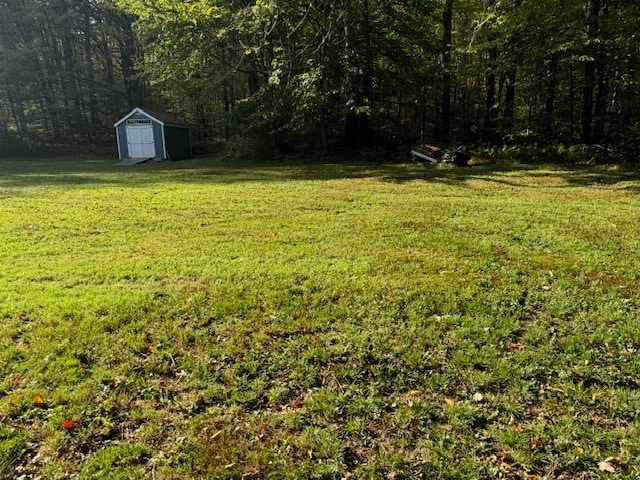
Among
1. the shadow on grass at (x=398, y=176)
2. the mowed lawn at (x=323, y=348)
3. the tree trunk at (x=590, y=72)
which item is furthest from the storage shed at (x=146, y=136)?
the tree trunk at (x=590, y=72)

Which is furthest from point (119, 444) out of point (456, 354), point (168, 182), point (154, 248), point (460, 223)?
point (168, 182)

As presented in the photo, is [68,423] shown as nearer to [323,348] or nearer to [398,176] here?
[323,348]

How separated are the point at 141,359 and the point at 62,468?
104 centimetres

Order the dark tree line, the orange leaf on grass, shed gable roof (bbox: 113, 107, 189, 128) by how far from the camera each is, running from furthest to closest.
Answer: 1. the dark tree line
2. shed gable roof (bbox: 113, 107, 189, 128)
3. the orange leaf on grass

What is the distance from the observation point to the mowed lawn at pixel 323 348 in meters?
2.44

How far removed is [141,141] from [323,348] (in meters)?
21.9

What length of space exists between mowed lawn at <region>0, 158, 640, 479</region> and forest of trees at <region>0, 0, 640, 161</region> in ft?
18.2

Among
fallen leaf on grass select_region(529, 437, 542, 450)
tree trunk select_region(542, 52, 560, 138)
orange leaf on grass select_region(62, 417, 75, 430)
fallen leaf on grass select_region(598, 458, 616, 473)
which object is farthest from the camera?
tree trunk select_region(542, 52, 560, 138)

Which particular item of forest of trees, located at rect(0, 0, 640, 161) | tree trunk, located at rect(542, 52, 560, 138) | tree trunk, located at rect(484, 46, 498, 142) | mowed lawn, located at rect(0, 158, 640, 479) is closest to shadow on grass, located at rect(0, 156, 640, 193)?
forest of trees, located at rect(0, 0, 640, 161)

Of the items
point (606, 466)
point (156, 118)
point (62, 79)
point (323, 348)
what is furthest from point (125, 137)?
point (606, 466)

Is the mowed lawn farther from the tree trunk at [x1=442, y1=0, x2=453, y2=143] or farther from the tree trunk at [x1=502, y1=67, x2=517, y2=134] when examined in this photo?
the tree trunk at [x1=442, y1=0, x2=453, y2=143]

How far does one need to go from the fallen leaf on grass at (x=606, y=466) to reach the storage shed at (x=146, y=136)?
22571 mm

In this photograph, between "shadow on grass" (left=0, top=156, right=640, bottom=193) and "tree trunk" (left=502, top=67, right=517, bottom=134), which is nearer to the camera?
"shadow on grass" (left=0, top=156, right=640, bottom=193)

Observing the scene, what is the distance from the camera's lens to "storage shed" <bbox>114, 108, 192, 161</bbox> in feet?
72.9
